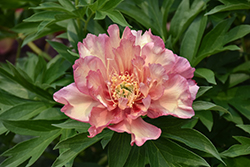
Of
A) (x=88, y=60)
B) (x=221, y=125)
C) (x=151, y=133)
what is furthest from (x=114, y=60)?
(x=221, y=125)

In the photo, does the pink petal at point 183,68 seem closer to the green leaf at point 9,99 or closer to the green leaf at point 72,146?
the green leaf at point 72,146

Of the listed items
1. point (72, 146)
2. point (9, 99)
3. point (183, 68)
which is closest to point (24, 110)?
point (9, 99)

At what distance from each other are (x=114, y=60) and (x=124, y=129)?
0.16 m

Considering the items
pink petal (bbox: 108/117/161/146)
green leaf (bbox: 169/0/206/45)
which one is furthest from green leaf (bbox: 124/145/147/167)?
green leaf (bbox: 169/0/206/45)

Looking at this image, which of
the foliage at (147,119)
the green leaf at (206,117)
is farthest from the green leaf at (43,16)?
the green leaf at (206,117)

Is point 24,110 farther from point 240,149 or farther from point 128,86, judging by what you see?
point 240,149

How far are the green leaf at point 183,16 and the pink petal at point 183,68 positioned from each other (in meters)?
0.21

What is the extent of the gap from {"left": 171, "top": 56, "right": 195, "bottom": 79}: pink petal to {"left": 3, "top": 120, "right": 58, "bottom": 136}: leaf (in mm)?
346

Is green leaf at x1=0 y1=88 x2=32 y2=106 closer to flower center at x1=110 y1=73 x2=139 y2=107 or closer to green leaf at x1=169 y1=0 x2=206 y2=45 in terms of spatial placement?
flower center at x1=110 y1=73 x2=139 y2=107

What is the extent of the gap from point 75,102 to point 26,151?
217mm

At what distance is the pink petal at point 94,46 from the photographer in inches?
21.7

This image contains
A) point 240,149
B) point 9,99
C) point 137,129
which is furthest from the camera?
point 9,99

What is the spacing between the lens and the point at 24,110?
28.6 inches

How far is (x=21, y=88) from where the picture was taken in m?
0.78
